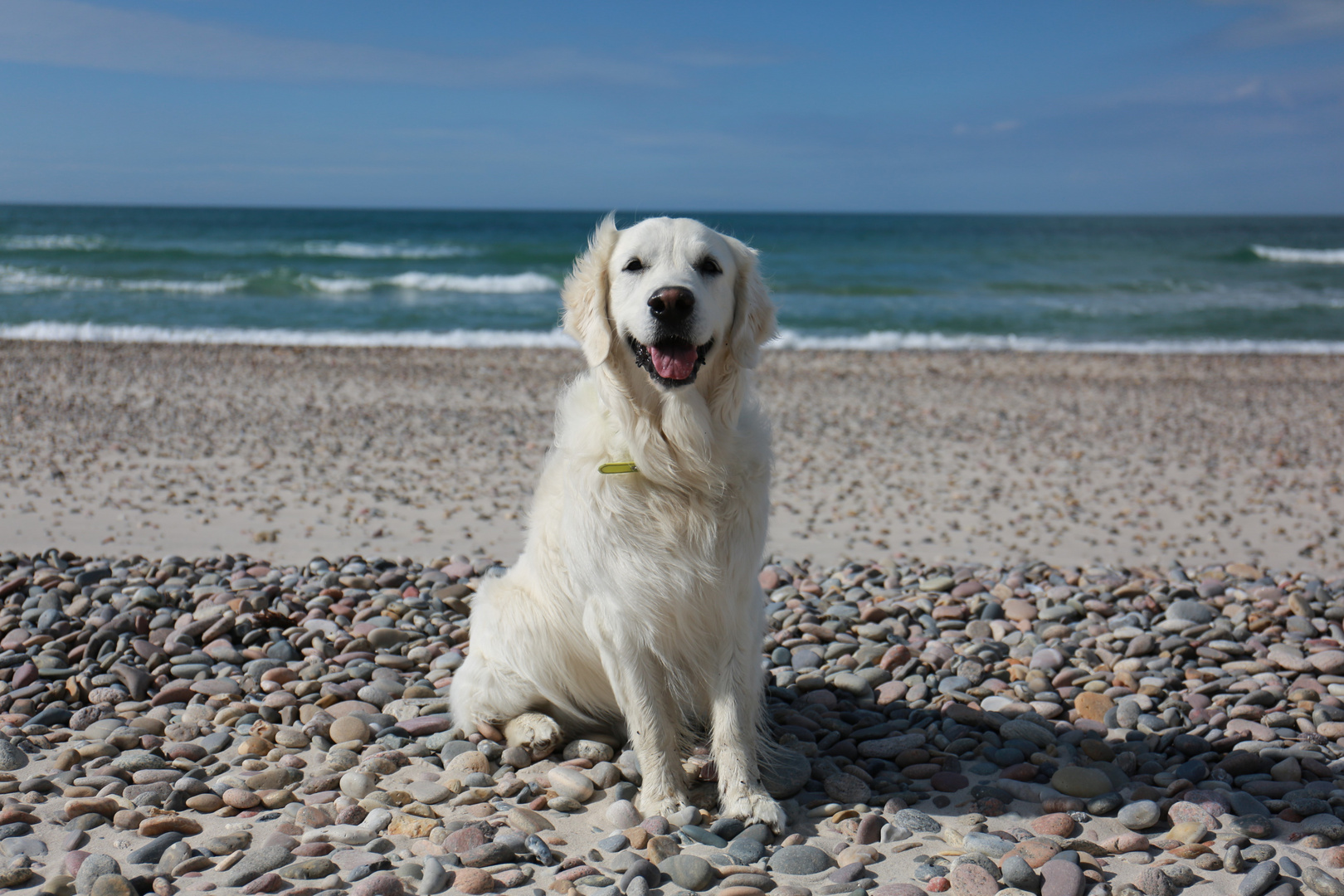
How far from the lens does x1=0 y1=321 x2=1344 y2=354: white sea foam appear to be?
50.9 ft

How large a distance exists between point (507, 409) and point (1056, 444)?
549 cm

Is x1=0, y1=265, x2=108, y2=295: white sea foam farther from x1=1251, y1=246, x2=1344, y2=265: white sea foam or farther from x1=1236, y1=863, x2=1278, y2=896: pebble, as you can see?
x1=1251, y1=246, x2=1344, y2=265: white sea foam

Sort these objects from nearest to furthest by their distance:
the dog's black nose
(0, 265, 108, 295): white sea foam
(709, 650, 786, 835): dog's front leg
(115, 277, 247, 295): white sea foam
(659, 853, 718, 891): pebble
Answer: (659, 853, 718, 891): pebble → the dog's black nose → (709, 650, 786, 835): dog's front leg → (0, 265, 108, 295): white sea foam → (115, 277, 247, 295): white sea foam

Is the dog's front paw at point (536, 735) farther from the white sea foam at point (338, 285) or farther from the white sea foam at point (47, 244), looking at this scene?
the white sea foam at point (47, 244)

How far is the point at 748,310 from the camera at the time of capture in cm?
285

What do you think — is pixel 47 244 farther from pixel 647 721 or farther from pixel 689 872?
pixel 689 872

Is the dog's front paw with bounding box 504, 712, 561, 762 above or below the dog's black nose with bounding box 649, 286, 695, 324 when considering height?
below

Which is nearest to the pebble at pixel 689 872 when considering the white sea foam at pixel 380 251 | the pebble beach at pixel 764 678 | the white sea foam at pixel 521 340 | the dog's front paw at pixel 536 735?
the pebble beach at pixel 764 678

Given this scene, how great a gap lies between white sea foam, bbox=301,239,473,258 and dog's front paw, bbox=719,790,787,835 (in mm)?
31533

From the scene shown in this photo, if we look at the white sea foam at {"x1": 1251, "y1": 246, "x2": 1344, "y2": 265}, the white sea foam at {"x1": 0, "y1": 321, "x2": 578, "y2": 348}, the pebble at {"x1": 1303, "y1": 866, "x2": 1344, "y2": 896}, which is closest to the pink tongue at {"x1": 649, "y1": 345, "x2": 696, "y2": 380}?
the pebble at {"x1": 1303, "y1": 866, "x2": 1344, "y2": 896}

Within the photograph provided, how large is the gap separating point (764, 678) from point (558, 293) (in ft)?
70.7

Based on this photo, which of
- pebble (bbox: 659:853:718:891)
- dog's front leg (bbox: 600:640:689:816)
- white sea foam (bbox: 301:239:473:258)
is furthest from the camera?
white sea foam (bbox: 301:239:473:258)

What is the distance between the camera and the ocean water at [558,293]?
55.4 ft

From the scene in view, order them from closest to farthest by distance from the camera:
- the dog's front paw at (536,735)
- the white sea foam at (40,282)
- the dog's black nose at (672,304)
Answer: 1. the dog's black nose at (672,304)
2. the dog's front paw at (536,735)
3. the white sea foam at (40,282)
